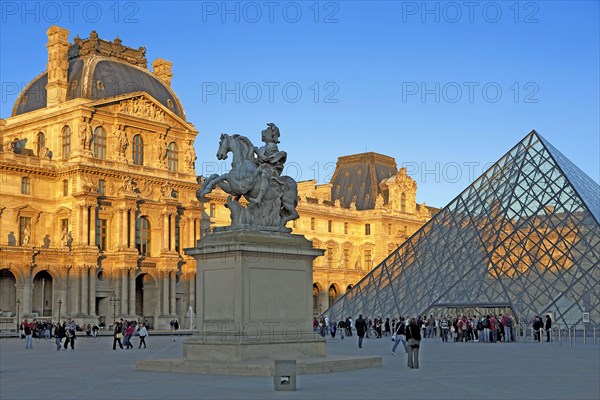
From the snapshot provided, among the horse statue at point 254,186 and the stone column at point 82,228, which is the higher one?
the stone column at point 82,228

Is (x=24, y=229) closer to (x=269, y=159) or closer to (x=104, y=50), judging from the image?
(x=104, y=50)

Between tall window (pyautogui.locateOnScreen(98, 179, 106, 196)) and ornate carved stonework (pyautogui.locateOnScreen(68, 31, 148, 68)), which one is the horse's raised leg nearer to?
tall window (pyautogui.locateOnScreen(98, 179, 106, 196))

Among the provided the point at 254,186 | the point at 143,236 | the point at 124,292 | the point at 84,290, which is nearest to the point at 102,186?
the point at 143,236

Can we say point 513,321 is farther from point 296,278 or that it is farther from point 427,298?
point 296,278

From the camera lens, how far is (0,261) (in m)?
51.5

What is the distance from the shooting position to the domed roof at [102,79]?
59000mm

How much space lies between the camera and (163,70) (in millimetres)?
66875

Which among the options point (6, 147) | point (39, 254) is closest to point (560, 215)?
point (39, 254)

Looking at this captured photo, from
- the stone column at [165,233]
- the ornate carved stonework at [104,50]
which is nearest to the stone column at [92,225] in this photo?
the stone column at [165,233]

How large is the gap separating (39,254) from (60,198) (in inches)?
189

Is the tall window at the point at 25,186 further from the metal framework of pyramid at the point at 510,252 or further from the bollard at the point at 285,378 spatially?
the bollard at the point at 285,378

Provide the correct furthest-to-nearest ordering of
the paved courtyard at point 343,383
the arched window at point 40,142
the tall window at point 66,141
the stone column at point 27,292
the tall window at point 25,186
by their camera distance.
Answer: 1. the arched window at point 40,142
2. the tall window at point 66,141
3. the tall window at point 25,186
4. the stone column at point 27,292
5. the paved courtyard at point 343,383

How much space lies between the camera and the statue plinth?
57.5ft

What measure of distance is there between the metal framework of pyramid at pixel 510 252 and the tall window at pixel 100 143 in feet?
68.9
